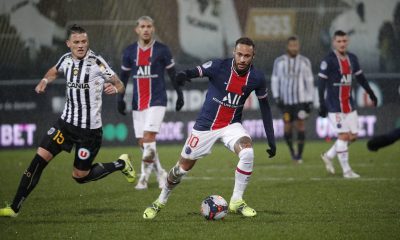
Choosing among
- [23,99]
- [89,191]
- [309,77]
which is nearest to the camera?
[89,191]

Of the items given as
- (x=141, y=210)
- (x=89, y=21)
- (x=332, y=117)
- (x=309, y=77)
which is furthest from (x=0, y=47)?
(x=141, y=210)

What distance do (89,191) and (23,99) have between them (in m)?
8.42

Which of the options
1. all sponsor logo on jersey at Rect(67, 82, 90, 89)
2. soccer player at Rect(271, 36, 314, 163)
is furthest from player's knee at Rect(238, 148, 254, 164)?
soccer player at Rect(271, 36, 314, 163)

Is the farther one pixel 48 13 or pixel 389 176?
pixel 48 13

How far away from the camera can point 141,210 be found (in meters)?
10.1

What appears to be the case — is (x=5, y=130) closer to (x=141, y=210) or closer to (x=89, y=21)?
(x=89, y=21)

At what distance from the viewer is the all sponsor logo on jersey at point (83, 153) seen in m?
9.90

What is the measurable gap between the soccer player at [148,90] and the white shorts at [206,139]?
10.2 ft

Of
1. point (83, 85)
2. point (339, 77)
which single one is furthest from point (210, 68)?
point (339, 77)

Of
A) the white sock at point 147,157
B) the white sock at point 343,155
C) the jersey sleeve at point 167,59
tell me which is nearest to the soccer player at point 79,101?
the white sock at point 147,157

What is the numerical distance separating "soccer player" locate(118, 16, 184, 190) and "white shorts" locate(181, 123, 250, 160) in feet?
10.2

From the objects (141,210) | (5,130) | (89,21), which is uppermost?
(89,21)

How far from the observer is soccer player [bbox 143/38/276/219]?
9383 mm

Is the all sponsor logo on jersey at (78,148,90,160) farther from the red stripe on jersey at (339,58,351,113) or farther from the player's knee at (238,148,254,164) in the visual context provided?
the red stripe on jersey at (339,58,351,113)
